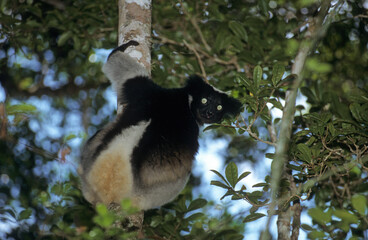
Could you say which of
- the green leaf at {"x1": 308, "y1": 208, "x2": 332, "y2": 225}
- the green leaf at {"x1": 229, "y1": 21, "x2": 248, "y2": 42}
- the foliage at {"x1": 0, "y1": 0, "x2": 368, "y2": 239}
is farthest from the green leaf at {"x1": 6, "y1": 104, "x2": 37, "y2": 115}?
the green leaf at {"x1": 229, "y1": 21, "x2": 248, "y2": 42}

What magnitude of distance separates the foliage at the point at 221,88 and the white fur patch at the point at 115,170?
9.3 inches

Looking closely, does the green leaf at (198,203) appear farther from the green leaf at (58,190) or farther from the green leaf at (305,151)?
the green leaf at (58,190)

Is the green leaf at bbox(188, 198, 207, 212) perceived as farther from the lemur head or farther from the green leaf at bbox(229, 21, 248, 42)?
the green leaf at bbox(229, 21, 248, 42)

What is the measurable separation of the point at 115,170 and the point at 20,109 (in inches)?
36.2

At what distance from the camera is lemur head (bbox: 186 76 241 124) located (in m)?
3.83

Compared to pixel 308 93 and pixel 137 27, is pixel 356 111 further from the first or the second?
pixel 137 27

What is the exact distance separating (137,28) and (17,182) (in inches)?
115

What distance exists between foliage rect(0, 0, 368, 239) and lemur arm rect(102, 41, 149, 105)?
1.85 feet

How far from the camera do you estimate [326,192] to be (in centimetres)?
395

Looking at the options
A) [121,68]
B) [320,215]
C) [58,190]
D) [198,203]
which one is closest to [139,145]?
[58,190]

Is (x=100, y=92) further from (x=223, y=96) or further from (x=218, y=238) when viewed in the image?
(x=218, y=238)

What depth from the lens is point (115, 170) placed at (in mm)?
2908

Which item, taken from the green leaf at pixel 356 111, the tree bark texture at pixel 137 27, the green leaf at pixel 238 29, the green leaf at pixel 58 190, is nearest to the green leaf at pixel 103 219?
the green leaf at pixel 58 190

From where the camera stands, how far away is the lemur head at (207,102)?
3.83 meters
